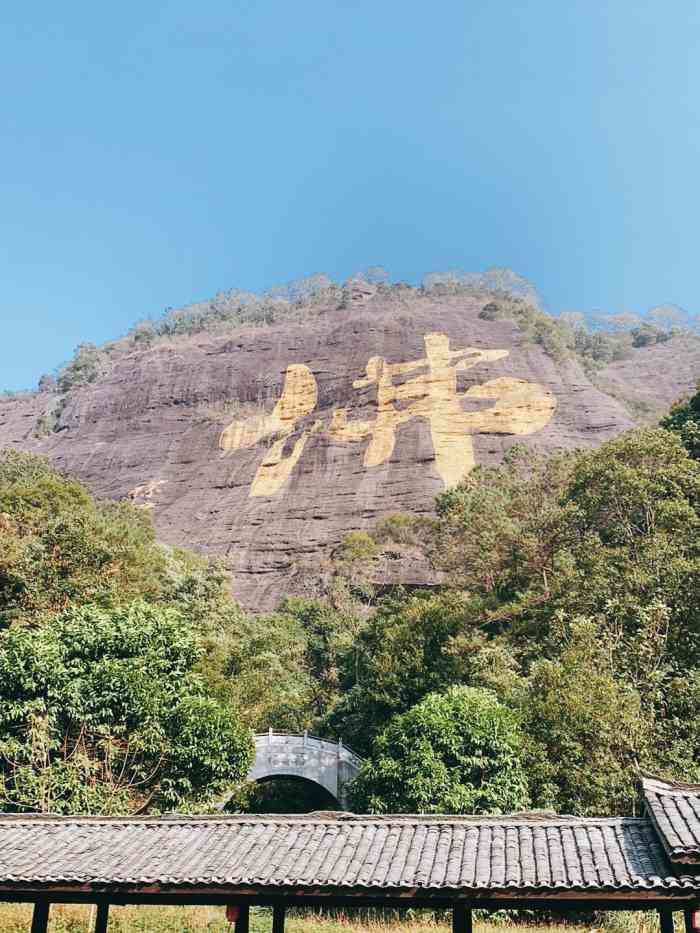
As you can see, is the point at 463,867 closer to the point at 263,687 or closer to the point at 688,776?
the point at 688,776

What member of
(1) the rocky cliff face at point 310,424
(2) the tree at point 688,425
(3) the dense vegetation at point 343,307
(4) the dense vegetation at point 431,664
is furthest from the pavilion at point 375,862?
(3) the dense vegetation at point 343,307

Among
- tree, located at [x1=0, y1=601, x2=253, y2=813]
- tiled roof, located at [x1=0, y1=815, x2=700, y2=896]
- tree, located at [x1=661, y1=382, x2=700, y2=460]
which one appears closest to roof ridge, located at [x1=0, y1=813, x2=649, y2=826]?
tiled roof, located at [x1=0, y1=815, x2=700, y2=896]

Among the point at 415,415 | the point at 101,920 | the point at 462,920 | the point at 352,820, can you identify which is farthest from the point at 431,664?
the point at 415,415

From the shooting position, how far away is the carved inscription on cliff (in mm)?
55812

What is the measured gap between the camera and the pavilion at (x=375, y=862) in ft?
21.7

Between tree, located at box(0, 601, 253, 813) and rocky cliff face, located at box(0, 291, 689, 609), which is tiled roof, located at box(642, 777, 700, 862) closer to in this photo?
tree, located at box(0, 601, 253, 813)

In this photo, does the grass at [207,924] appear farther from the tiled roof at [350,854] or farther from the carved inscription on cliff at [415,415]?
the carved inscription on cliff at [415,415]

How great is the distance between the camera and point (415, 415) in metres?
57.7

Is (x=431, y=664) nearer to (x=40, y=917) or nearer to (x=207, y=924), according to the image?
(x=207, y=924)

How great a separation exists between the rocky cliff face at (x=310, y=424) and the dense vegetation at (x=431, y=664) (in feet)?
66.3

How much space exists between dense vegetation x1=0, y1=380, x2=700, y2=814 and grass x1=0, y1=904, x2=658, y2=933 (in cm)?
291

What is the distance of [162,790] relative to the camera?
1603 centimetres

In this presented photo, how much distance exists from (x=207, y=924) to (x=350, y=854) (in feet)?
19.3

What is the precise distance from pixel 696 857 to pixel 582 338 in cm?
8270
